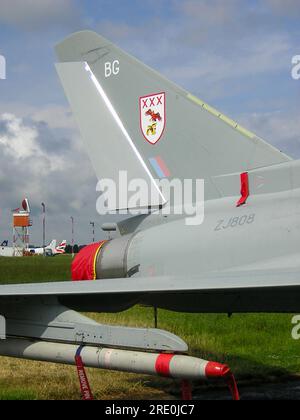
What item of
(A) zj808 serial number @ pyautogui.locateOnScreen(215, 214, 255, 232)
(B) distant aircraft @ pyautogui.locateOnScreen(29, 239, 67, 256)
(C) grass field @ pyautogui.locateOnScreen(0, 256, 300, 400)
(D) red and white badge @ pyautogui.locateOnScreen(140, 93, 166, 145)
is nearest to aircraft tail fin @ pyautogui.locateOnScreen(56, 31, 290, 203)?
(D) red and white badge @ pyautogui.locateOnScreen(140, 93, 166, 145)

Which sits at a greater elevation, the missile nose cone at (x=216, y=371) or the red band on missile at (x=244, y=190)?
the red band on missile at (x=244, y=190)

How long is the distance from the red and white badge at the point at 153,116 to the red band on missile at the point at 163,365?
2.66 m

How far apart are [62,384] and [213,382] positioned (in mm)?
1680

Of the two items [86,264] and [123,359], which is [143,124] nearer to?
[86,264]

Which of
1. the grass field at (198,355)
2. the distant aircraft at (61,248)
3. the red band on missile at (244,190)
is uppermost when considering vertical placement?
the red band on missile at (244,190)

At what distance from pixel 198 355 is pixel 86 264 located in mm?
2703

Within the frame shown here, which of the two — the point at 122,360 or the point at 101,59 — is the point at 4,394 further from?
the point at 101,59

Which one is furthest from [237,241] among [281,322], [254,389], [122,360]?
[281,322]

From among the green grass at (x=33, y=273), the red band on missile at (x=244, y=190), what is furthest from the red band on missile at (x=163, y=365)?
the green grass at (x=33, y=273)

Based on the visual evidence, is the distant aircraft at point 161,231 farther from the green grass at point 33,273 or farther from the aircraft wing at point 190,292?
the green grass at point 33,273

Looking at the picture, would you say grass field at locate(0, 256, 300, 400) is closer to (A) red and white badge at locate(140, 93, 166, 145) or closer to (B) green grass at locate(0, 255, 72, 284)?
(A) red and white badge at locate(140, 93, 166, 145)

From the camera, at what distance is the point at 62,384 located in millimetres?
6844

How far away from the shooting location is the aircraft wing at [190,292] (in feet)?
15.0
